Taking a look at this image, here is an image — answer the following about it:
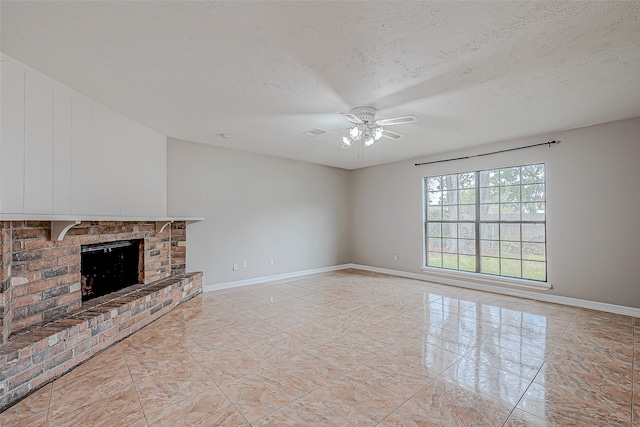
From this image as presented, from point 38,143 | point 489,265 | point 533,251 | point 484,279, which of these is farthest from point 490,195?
point 38,143

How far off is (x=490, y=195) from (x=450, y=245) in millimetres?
1187

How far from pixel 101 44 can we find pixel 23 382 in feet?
8.10

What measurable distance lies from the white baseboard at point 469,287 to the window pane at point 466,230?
84cm

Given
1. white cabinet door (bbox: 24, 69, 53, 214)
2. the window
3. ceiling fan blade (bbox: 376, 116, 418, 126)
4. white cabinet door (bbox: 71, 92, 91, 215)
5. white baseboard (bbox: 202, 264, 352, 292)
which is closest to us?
white cabinet door (bbox: 24, 69, 53, 214)

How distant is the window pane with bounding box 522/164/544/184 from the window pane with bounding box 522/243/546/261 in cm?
102

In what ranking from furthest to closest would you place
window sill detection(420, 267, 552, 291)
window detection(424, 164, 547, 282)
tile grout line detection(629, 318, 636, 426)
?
window detection(424, 164, 547, 282) < window sill detection(420, 267, 552, 291) < tile grout line detection(629, 318, 636, 426)

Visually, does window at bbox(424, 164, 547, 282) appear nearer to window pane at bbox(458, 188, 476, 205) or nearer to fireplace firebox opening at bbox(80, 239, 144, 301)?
window pane at bbox(458, 188, 476, 205)

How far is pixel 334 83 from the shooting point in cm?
274

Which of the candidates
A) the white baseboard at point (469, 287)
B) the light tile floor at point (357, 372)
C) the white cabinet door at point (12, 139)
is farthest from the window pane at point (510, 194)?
the white cabinet door at point (12, 139)

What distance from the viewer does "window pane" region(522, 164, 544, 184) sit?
4651 mm

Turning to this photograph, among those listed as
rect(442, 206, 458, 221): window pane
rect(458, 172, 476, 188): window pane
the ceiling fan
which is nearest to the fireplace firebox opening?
the ceiling fan

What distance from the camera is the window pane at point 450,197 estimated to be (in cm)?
573

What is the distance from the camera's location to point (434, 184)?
6.03m

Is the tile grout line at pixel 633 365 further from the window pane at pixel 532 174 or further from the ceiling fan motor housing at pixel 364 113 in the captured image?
the ceiling fan motor housing at pixel 364 113
